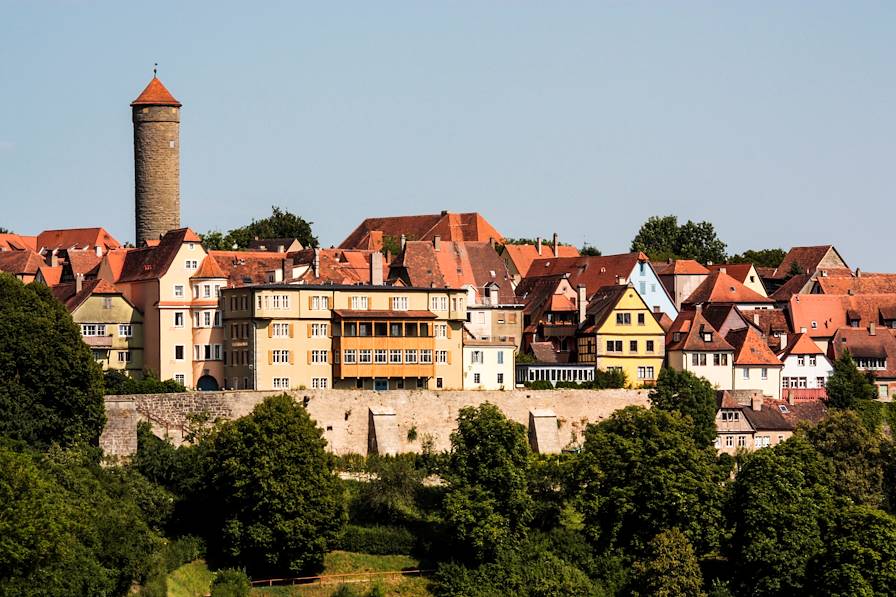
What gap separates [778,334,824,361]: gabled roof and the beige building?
68.2 ft

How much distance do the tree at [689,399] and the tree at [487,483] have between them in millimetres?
11795

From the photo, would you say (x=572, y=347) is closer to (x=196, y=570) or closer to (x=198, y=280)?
(x=198, y=280)

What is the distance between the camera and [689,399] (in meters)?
95.2

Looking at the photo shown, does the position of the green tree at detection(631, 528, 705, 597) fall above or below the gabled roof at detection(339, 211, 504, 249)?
below

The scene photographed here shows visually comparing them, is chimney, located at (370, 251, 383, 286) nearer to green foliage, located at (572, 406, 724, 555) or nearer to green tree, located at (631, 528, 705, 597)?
green foliage, located at (572, 406, 724, 555)

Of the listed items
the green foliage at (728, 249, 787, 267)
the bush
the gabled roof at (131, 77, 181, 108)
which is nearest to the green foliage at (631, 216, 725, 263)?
the green foliage at (728, 249, 787, 267)

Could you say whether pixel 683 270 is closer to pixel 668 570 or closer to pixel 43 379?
pixel 668 570

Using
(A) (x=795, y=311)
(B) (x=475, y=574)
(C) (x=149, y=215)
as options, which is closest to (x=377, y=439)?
(B) (x=475, y=574)

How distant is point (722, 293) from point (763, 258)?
32.6m

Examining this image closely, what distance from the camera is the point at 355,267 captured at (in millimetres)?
101500

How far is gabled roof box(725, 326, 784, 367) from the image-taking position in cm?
10444

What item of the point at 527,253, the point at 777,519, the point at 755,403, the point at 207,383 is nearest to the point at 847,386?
the point at 755,403

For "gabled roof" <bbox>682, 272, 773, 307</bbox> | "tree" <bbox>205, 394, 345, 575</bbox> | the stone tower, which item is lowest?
"tree" <bbox>205, 394, 345, 575</bbox>

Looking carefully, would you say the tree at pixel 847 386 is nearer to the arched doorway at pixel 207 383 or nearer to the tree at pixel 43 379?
the arched doorway at pixel 207 383
